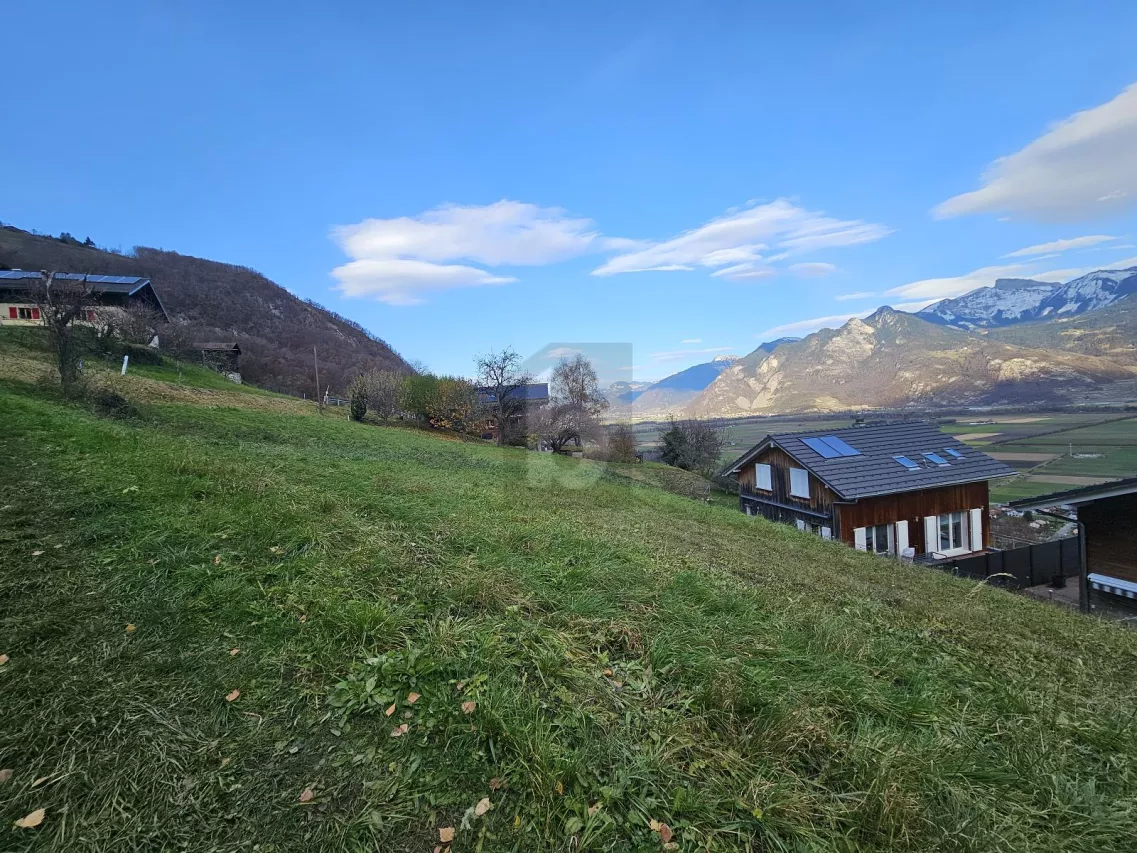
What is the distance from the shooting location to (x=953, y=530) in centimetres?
1700

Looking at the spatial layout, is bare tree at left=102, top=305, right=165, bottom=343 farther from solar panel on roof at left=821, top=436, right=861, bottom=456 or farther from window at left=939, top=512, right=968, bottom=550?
window at left=939, top=512, right=968, bottom=550

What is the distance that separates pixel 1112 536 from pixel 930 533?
6.46 metres

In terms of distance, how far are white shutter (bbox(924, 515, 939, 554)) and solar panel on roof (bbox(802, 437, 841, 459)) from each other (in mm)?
3637

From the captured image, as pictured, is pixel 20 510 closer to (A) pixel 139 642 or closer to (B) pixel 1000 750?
(A) pixel 139 642

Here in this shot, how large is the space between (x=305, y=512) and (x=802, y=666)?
5.50 meters

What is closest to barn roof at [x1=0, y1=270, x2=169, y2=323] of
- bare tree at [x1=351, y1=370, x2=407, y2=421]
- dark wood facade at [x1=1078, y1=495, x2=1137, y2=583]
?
bare tree at [x1=351, y1=370, x2=407, y2=421]

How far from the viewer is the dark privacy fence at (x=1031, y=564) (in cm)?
1493

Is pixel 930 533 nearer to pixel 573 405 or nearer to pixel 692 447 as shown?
pixel 692 447

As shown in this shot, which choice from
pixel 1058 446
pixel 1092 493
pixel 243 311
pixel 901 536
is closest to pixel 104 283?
pixel 243 311

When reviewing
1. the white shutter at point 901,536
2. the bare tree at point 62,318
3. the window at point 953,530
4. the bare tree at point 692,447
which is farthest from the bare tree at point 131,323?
the window at point 953,530

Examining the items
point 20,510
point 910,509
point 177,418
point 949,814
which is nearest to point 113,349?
point 177,418

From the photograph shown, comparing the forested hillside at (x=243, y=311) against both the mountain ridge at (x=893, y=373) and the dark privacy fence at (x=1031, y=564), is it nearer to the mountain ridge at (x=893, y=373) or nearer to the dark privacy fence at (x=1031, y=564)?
the mountain ridge at (x=893, y=373)

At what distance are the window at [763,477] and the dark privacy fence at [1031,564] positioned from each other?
22.6ft

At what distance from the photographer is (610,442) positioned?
35438mm
